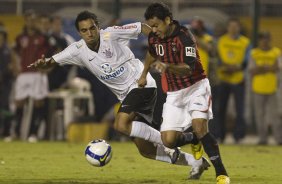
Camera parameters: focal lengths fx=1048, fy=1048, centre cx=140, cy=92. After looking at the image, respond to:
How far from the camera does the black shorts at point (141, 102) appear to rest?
42.3ft

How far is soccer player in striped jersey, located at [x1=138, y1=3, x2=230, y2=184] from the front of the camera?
1172cm

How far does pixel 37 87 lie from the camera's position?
20.9m

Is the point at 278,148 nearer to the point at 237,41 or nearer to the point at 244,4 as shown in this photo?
the point at 237,41

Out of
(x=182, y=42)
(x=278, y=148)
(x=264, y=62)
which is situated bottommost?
(x=278, y=148)

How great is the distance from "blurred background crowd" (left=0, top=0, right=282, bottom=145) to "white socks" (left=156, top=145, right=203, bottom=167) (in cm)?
566

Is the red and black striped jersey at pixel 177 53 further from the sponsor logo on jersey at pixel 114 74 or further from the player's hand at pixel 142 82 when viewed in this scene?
the sponsor logo on jersey at pixel 114 74

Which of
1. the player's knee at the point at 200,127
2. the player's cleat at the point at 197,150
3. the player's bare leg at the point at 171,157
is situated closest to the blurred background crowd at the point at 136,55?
the player's bare leg at the point at 171,157

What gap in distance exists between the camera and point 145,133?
41.9 ft

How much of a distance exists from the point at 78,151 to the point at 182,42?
21.5 feet

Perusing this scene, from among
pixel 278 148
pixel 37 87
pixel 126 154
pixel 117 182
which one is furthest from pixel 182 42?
pixel 37 87

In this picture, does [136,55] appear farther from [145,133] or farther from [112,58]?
[145,133]

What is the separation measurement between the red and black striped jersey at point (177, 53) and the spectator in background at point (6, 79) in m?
9.28

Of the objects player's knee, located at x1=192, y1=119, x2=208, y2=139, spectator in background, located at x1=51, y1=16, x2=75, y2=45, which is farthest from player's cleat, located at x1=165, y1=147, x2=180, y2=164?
spectator in background, located at x1=51, y1=16, x2=75, y2=45

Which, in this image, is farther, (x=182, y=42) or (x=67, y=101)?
(x=67, y=101)
